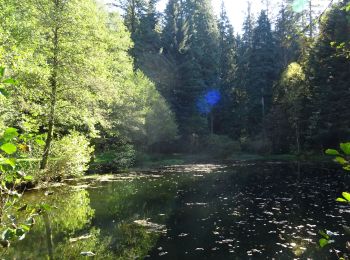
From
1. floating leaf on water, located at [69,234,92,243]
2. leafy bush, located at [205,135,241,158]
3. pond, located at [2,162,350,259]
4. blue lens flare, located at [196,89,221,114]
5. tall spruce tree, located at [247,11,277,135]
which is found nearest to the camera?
pond, located at [2,162,350,259]

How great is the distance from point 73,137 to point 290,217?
1448cm

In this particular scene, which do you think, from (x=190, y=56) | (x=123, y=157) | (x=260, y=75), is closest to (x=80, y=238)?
(x=123, y=157)

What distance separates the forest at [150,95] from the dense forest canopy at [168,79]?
134 mm

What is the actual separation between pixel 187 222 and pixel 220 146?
134ft

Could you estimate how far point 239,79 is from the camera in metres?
67.0

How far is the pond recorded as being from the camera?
34.1 feet

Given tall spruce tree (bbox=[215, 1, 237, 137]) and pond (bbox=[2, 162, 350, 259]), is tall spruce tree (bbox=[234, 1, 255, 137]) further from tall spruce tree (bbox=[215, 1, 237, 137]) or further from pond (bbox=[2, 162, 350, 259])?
pond (bbox=[2, 162, 350, 259])

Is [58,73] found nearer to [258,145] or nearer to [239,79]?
[258,145]

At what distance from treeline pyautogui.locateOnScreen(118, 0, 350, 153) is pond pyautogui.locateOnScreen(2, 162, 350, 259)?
24.3 m

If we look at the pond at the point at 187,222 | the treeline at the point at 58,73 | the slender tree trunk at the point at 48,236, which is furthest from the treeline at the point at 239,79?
the slender tree trunk at the point at 48,236

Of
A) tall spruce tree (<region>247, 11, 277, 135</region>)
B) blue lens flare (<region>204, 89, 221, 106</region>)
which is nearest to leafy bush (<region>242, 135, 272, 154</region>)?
tall spruce tree (<region>247, 11, 277, 135</region>)

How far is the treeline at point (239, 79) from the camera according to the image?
45219mm

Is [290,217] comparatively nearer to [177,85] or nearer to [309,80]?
[309,80]

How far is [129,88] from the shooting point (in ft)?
125
